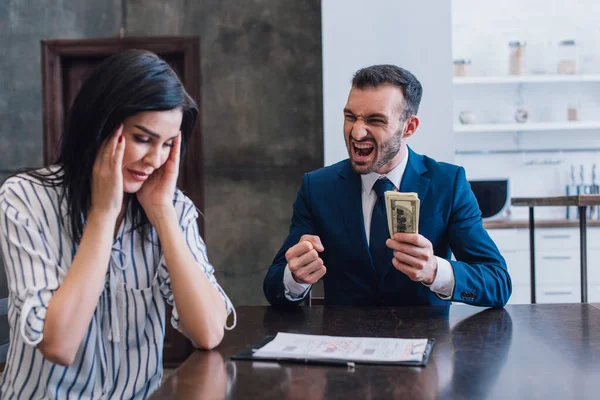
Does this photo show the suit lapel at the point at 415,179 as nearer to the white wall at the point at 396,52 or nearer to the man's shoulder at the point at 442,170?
the man's shoulder at the point at 442,170

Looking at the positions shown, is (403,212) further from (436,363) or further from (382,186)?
(436,363)

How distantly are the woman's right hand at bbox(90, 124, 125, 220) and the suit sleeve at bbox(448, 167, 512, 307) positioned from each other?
0.90 meters

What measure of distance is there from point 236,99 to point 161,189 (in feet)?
10.3

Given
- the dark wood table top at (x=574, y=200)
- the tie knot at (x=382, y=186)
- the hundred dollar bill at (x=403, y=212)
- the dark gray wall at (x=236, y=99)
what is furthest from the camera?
the dark gray wall at (x=236, y=99)

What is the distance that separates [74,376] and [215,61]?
11.3 feet

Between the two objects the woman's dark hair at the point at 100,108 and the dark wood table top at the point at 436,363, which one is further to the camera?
the woman's dark hair at the point at 100,108

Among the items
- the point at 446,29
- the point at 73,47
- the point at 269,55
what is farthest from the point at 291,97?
the point at 73,47

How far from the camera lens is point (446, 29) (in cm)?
367

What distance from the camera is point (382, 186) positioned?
81.0 inches

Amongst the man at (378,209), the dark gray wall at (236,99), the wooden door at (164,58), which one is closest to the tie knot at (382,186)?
the man at (378,209)

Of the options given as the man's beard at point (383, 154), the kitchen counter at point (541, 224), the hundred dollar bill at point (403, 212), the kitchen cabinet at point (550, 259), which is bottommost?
the kitchen cabinet at point (550, 259)

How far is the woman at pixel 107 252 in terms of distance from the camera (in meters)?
1.31

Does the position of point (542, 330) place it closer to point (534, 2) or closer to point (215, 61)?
point (215, 61)

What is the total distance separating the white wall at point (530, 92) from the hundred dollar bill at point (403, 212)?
4256mm
